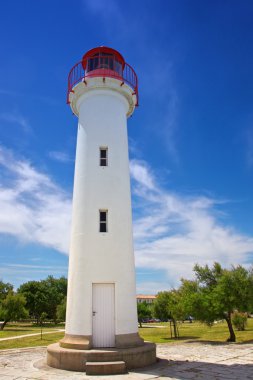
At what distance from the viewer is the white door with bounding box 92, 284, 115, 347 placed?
12.2 metres

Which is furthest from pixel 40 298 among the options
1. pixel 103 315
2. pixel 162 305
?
pixel 103 315

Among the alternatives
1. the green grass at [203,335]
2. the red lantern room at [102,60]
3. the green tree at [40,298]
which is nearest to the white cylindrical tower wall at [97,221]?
the red lantern room at [102,60]

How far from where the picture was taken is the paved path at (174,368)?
10180 millimetres

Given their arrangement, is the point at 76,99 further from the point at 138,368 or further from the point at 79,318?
the point at 138,368

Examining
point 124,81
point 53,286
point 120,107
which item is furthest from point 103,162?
point 53,286

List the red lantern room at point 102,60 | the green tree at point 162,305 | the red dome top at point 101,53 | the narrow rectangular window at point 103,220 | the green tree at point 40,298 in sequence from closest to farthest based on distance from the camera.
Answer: the narrow rectangular window at point 103,220, the red lantern room at point 102,60, the red dome top at point 101,53, the green tree at point 162,305, the green tree at point 40,298

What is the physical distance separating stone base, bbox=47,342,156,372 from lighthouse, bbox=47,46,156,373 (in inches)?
0.6

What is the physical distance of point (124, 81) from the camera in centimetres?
1527

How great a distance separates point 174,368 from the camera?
11.5 metres

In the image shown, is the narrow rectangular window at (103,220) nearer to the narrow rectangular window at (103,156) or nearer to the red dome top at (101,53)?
the narrow rectangular window at (103,156)

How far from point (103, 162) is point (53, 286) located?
199ft

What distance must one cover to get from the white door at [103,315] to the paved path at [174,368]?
1.65 metres

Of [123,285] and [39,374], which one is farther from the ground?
[123,285]

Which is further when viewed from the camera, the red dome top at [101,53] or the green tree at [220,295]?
the green tree at [220,295]
